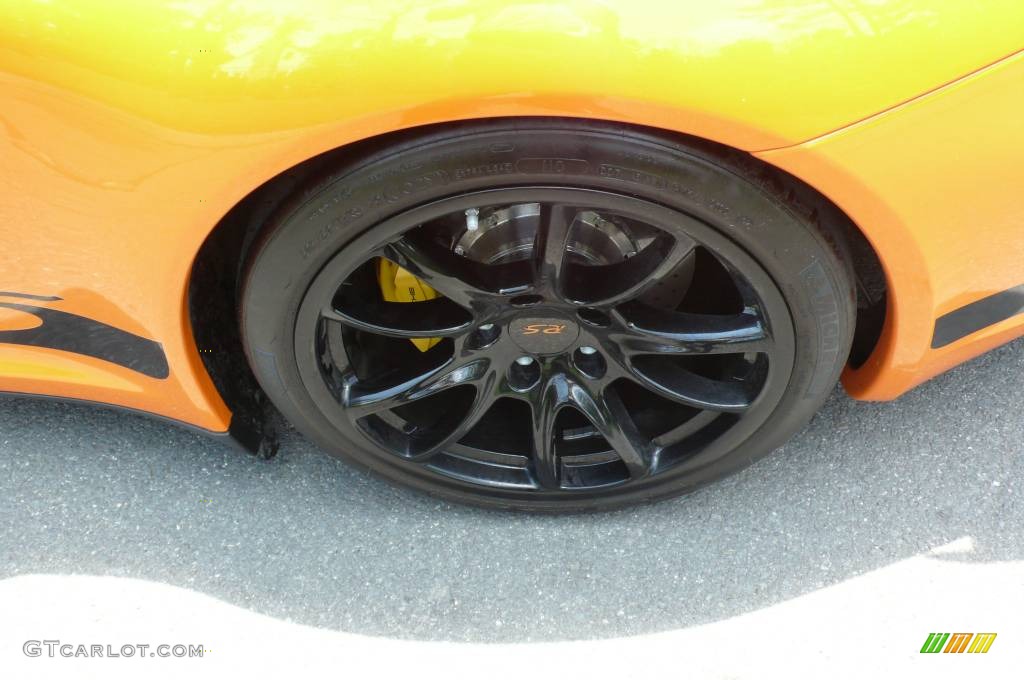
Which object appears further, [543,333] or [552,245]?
[543,333]

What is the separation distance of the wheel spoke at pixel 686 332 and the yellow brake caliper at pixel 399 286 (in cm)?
37

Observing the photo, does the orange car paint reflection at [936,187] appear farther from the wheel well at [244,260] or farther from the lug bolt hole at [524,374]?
the lug bolt hole at [524,374]

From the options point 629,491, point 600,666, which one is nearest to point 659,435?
point 629,491

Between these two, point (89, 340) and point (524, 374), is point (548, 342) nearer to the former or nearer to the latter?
point (524, 374)

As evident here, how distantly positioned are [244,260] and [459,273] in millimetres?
336

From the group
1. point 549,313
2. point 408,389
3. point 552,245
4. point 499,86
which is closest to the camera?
point 499,86

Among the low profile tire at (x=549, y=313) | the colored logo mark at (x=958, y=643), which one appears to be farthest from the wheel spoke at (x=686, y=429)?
the colored logo mark at (x=958, y=643)

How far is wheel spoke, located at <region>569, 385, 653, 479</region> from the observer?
149 cm

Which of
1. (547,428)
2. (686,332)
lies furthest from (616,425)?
(686,332)

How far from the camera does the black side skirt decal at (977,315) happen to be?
1335 mm

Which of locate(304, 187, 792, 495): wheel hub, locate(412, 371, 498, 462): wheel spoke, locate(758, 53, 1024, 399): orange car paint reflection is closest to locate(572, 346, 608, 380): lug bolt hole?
locate(304, 187, 792, 495): wheel hub

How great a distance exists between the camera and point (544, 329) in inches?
53.7

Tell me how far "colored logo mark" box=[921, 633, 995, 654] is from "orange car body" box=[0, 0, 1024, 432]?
776mm

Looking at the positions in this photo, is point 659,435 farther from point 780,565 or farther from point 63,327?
point 63,327
